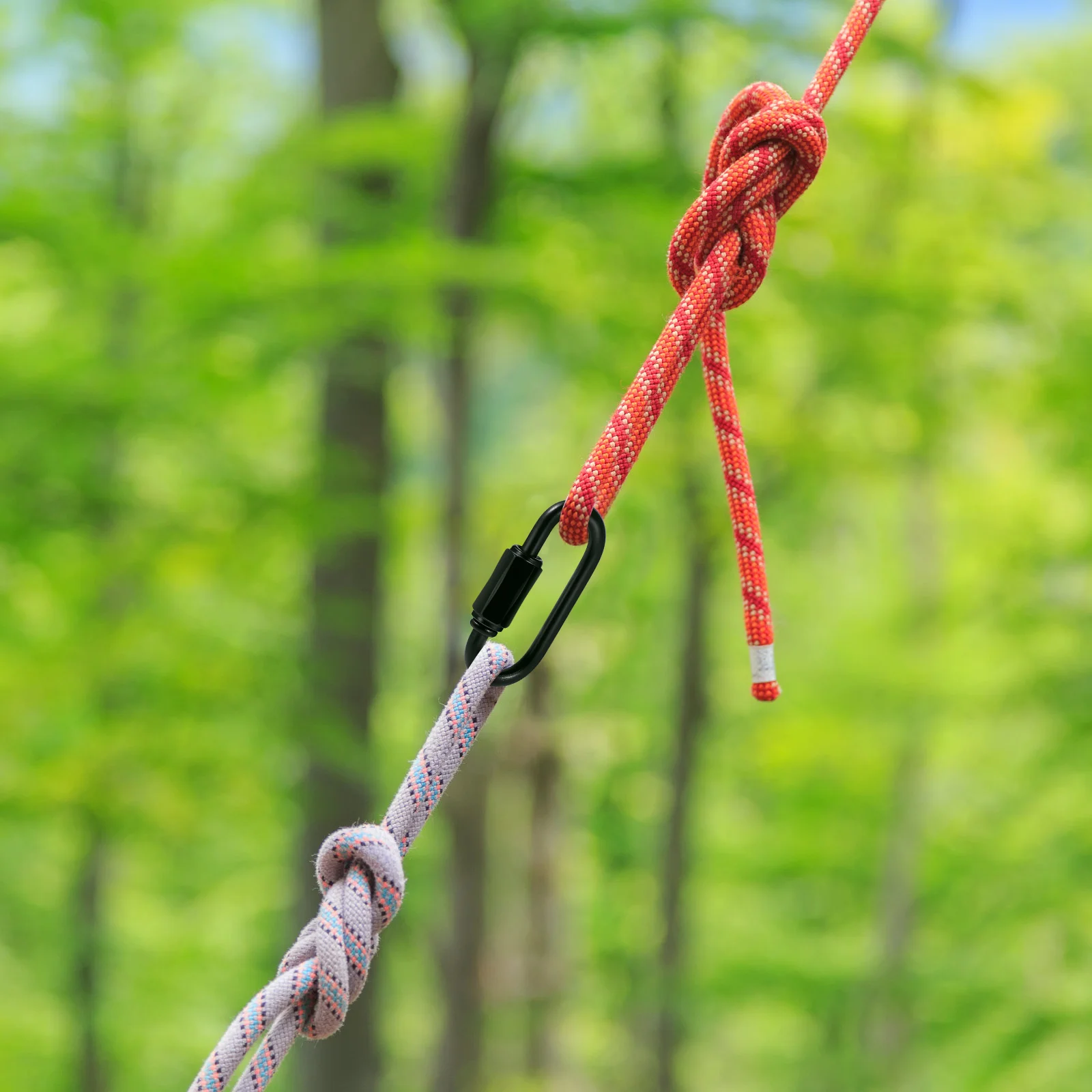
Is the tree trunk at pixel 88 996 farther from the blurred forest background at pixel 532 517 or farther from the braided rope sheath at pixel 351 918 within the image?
the braided rope sheath at pixel 351 918

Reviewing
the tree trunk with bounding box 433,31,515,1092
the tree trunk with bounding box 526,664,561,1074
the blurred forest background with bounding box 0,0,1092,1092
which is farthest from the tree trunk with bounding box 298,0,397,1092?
the tree trunk with bounding box 526,664,561,1074

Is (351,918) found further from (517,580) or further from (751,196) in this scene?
(751,196)

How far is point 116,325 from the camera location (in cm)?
600

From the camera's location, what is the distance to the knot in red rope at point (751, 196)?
0.83m

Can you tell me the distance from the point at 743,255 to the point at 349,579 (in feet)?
16.1

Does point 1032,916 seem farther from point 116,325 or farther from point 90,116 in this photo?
point 90,116

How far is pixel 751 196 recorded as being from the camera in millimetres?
840

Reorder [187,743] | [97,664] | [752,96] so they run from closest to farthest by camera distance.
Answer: [752,96] → [97,664] → [187,743]

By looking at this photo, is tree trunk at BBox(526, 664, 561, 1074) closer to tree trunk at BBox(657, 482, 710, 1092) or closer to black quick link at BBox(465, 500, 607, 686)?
tree trunk at BBox(657, 482, 710, 1092)

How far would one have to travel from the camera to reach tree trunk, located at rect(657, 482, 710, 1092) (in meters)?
7.52

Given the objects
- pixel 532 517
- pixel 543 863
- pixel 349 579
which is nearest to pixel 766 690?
pixel 532 517

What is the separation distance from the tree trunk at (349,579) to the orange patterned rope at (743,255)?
446 cm

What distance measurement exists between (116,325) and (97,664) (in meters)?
2.11

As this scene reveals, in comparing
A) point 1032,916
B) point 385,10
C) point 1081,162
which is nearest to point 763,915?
point 1032,916
